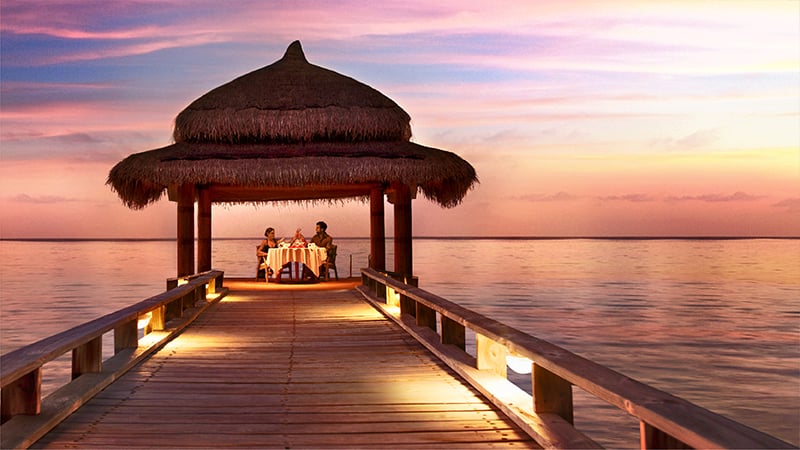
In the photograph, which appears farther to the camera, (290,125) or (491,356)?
(290,125)

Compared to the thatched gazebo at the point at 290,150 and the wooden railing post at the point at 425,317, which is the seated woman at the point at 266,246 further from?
the wooden railing post at the point at 425,317

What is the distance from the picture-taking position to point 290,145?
40.1ft

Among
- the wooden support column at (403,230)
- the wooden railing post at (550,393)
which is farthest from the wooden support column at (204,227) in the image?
the wooden railing post at (550,393)

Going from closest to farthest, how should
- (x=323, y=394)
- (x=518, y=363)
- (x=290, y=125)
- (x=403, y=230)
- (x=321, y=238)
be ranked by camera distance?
(x=518, y=363) < (x=323, y=394) < (x=290, y=125) < (x=403, y=230) < (x=321, y=238)

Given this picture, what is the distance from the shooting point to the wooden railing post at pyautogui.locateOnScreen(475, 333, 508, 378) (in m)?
4.90

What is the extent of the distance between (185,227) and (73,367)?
734cm

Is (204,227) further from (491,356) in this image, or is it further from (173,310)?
(491,356)

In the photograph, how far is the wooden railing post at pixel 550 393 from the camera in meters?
3.77

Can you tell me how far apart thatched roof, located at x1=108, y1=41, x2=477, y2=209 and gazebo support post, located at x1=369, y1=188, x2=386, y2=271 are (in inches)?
62.2

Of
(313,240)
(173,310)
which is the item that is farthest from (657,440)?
(313,240)

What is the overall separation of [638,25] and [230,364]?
1401cm

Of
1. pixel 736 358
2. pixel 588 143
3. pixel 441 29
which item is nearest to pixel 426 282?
pixel 588 143

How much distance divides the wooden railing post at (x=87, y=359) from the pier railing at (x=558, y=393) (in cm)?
223

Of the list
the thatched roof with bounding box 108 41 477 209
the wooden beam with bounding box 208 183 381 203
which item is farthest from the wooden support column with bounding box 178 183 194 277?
the wooden beam with bounding box 208 183 381 203
